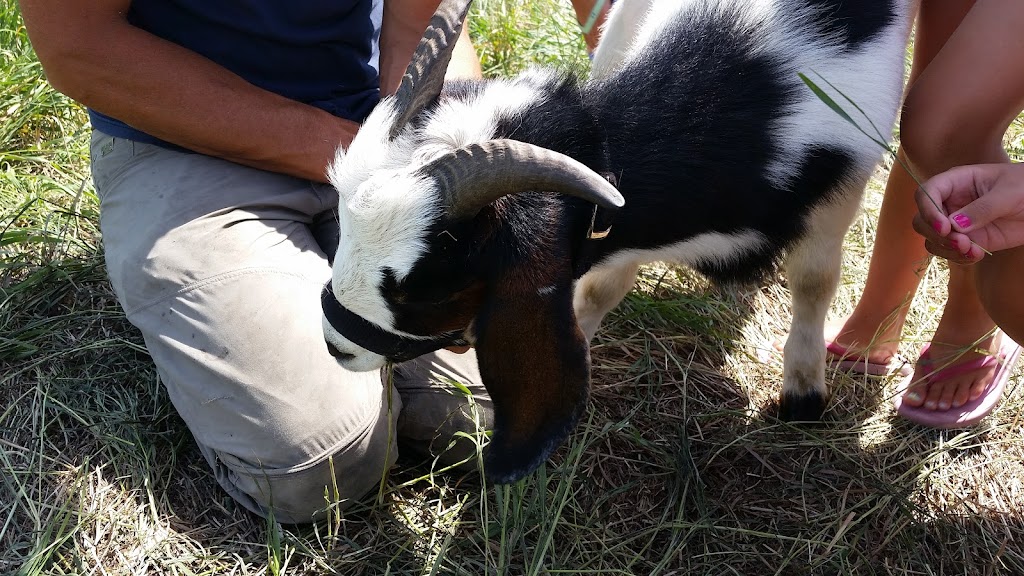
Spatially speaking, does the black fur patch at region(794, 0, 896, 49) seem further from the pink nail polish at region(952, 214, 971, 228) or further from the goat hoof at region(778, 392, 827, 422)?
the goat hoof at region(778, 392, 827, 422)

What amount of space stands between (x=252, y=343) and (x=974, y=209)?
1798 mm

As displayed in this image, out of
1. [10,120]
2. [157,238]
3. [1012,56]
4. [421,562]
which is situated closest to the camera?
[1012,56]

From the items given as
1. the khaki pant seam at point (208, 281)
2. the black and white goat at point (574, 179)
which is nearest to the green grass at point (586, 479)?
the khaki pant seam at point (208, 281)

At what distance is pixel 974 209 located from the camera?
86.4 inches

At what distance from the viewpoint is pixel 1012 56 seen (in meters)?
2.36

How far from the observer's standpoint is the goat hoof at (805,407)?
9.91ft

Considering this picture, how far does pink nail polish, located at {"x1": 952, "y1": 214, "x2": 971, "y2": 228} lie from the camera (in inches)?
86.4

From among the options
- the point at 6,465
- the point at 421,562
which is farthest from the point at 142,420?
the point at 421,562

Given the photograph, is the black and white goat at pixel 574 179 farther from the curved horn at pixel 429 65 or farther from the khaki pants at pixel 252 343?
the khaki pants at pixel 252 343

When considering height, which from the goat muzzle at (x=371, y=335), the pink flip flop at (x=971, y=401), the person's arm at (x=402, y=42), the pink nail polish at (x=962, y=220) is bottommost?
the pink flip flop at (x=971, y=401)

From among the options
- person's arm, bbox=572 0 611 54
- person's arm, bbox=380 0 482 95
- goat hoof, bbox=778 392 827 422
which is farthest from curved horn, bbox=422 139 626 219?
person's arm, bbox=572 0 611 54

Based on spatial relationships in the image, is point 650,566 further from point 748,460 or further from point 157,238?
point 157,238

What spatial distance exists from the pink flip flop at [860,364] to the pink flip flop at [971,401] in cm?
12

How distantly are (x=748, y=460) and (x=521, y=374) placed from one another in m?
1.06
